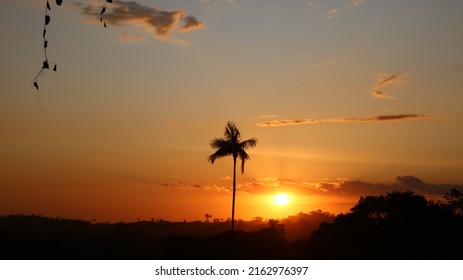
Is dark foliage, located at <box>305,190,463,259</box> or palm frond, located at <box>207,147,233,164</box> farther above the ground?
palm frond, located at <box>207,147,233,164</box>

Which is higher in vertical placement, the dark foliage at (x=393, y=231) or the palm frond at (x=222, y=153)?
the palm frond at (x=222, y=153)

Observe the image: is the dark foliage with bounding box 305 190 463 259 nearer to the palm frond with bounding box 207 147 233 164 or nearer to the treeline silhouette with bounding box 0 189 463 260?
the treeline silhouette with bounding box 0 189 463 260

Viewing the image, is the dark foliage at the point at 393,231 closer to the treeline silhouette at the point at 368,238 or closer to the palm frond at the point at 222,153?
the treeline silhouette at the point at 368,238

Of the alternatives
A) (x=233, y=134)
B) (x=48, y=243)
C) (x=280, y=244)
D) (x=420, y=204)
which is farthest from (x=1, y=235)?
(x=420, y=204)

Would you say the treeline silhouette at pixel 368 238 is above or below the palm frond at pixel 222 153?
below

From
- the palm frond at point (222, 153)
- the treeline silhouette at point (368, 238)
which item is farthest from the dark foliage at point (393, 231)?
the palm frond at point (222, 153)

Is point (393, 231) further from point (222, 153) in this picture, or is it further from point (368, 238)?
point (222, 153)

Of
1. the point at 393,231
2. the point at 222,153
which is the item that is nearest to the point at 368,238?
the point at 393,231

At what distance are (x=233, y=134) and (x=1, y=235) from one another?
105546mm

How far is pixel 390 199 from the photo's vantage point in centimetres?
7575

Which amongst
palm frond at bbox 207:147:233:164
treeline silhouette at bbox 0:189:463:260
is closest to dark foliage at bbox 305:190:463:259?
treeline silhouette at bbox 0:189:463:260
